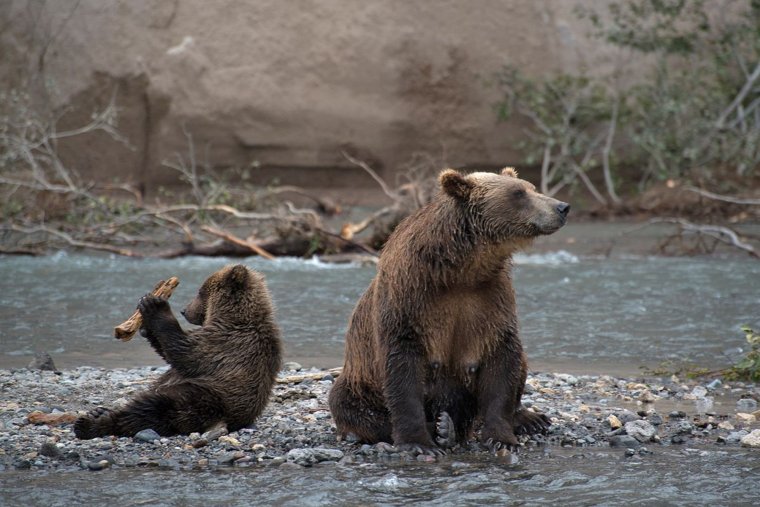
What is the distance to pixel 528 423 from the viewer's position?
5.55 meters

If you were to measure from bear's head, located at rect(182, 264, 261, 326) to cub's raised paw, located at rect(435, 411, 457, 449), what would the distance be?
1.40 m

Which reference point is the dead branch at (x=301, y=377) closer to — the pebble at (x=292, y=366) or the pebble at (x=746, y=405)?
the pebble at (x=292, y=366)

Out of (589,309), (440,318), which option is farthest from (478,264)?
(589,309)

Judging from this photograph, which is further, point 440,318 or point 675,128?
point 675,128

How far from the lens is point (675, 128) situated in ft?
57.2

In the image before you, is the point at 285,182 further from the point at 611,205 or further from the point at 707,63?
Answer: the point at 707,63

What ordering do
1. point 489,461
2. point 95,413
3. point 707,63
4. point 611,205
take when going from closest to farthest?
point 489,461 < point 95,413 < point 611,205 < point 707,63

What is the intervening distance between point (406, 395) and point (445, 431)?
0.95 feet

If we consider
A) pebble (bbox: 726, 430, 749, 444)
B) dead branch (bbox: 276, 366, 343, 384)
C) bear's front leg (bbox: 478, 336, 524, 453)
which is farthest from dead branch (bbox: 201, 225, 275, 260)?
pebble (bbox: 726, 430, 749, 444)

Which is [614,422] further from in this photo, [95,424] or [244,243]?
[244,243]

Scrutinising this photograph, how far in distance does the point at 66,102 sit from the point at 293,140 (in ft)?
12.4

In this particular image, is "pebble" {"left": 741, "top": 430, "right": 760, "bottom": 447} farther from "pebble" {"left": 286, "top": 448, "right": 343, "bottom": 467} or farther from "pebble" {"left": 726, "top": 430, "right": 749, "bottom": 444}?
"pebble" {"left": 286, "top": 448, "right": 343, "bottom": 467}

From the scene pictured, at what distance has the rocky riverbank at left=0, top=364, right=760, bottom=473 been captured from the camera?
16.8 feet

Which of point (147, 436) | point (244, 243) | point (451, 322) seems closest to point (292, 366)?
point (147, 436)
